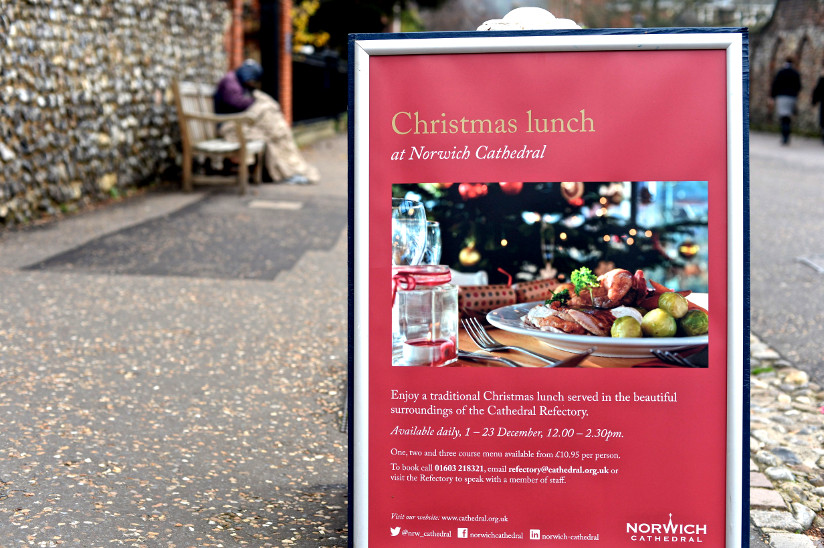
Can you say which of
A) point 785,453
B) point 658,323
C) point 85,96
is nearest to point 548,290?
point 658,323

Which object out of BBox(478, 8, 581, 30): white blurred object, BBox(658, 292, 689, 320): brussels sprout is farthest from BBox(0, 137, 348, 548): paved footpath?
BBox(478, 8, 581, 30): white blurred object

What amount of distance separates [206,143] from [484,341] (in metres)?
9.28

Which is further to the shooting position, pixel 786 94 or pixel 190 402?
pixel 786 94

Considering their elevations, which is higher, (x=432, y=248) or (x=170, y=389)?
(x=432, y=248)

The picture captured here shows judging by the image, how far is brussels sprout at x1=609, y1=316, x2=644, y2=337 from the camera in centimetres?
246

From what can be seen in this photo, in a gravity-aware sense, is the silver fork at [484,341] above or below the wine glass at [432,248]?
below

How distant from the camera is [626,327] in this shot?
247 cm

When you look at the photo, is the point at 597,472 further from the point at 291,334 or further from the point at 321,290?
the point at 321,290

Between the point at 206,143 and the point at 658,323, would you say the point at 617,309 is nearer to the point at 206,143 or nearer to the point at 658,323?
the point at 658,323

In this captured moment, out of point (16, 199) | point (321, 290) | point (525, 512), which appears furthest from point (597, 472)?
point (16, 199)

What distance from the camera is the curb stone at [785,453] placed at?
3.25 m

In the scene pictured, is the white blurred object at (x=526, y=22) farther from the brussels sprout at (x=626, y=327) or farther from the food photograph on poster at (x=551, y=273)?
the brussels sprout at (x=626, y=327)

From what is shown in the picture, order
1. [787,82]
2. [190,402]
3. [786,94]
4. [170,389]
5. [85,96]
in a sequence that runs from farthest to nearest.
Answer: [787,82] < [786,94] < [85,96] < [170,389] < [190,402]

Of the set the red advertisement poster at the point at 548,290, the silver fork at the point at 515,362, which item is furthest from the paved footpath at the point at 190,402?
the silver fork at the point at 515,362
